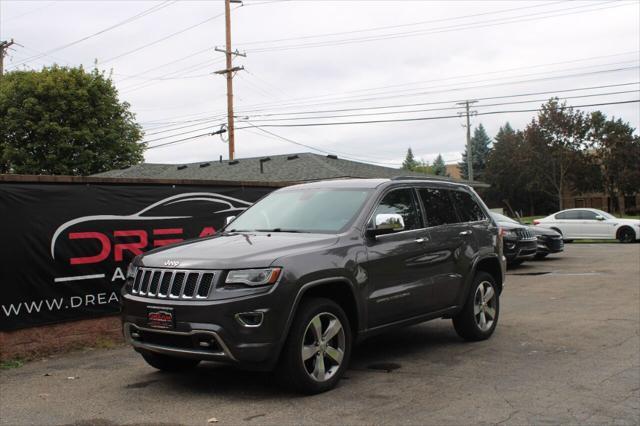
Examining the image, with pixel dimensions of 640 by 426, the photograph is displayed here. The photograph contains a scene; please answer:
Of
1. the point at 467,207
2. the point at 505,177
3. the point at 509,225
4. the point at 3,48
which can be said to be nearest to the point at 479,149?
the point at 505,177

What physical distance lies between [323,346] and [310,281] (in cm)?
59

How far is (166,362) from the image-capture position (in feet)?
20.1

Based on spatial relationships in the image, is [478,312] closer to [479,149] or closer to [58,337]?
[58,337]

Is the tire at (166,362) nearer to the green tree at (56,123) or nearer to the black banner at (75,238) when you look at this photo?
the black banner at (75,238)

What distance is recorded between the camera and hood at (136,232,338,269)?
5129 millimetres

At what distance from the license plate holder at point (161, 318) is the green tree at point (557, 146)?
55.5 m

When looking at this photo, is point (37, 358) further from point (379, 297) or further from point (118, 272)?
point (379, 297)

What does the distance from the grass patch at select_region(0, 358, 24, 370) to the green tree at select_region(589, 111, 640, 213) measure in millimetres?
57555

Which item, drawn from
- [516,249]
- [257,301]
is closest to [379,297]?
[257,301]

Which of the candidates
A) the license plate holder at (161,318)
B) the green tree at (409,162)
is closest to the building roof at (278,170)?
the license plate holder at (161,318)

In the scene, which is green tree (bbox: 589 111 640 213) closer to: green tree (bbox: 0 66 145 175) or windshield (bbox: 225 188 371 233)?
green tree (bbox: 0 66 145 175)

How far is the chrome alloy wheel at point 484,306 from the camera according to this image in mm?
Answer: 7547

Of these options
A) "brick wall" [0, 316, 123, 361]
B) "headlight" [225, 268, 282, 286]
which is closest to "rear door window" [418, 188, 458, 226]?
"headlight" [225, 268, 282, 286]

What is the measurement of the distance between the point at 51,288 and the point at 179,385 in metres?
2.52
